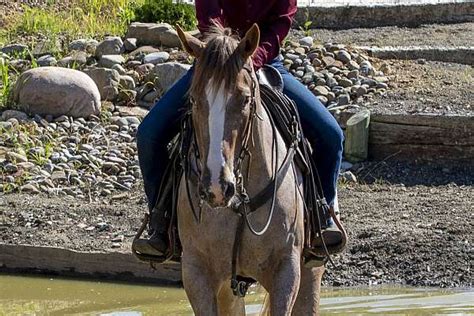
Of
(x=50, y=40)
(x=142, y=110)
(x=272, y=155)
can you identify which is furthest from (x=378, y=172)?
(x=272, y=155)

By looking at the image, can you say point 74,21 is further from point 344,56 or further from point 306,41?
point 344,56

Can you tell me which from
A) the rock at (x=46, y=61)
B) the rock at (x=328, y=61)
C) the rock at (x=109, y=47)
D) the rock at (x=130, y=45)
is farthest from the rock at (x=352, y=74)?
the rock at (x=46, y=61)

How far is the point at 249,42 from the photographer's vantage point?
6031mm

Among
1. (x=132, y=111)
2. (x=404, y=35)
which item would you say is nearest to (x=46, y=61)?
(x=132, y=111)

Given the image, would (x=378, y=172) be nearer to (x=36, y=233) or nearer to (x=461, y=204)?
(x=461, y=204)

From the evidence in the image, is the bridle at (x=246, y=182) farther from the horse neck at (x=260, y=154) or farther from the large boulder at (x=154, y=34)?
the large boulder at (x=154, y=34)

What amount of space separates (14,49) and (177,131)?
861 cm

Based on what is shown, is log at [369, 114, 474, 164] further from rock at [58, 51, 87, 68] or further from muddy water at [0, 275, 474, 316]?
rock at [58, 51, 87, 68]

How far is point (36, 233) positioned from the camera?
36.0 ft

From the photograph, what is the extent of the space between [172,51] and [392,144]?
10.4 feet

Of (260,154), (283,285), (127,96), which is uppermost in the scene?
(260,154)

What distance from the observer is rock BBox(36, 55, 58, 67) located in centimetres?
1465

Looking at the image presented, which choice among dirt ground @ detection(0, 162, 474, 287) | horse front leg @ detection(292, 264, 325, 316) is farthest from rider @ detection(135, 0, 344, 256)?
dirt ground @ detection(0, 162, 474, 287)

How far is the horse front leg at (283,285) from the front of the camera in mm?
6344
